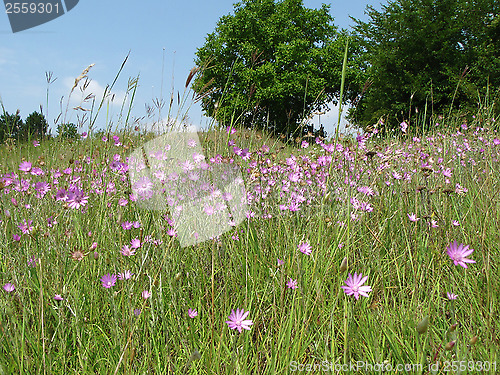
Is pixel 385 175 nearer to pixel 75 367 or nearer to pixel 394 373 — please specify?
pixel 394 373

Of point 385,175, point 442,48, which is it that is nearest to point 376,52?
point 442,48

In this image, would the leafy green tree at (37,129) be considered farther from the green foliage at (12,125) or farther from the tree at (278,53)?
the tree at (278,53)

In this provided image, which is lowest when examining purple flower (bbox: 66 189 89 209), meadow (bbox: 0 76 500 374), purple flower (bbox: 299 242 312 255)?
meadow (bbox: 0 76 500 374)

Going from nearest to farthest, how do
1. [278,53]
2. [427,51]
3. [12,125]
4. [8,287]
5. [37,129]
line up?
[8,287] < [12,125] < [37,129] < [427,51] < [278,53]

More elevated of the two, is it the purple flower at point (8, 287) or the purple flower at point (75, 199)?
the purple flower at point (75, 199)

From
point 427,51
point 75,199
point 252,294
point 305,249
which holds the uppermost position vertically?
point 427,51

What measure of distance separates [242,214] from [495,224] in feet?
4.37

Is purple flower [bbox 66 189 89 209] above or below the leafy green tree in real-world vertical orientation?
above

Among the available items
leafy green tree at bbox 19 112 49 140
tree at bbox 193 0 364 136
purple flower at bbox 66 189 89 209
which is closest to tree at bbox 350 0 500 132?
tree at bbox 193 0 364 136

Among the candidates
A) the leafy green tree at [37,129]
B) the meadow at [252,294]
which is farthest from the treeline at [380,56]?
the meadow at [252,294]

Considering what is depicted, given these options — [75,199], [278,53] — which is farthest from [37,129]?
[278,53]

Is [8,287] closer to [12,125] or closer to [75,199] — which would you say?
[75,199]

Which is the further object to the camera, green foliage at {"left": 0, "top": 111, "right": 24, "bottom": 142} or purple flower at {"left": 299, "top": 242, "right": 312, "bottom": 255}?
green foliage at {"left": 0, "top": 111, "right": 24, "bottom": 142}

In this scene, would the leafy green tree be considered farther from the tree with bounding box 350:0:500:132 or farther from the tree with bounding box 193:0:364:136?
the tree with bounding box 193:0:364:136
